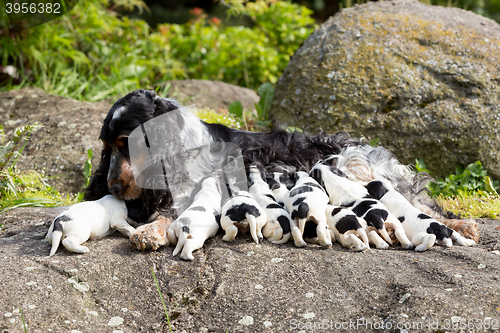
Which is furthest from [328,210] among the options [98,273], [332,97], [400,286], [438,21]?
[438,21]

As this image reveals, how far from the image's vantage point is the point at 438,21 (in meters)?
5.88

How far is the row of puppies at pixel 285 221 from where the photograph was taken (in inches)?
115

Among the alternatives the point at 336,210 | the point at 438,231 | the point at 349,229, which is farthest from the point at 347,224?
the point at 438,231

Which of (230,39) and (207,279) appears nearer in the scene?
(207,279)

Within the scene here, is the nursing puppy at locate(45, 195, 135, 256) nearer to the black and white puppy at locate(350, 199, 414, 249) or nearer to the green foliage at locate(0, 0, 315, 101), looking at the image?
the black and white puppy at locate(350, 199, 414, 249)

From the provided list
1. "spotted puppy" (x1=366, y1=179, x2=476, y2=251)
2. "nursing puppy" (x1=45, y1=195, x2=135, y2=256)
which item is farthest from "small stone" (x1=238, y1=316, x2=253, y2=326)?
"spotted puppy" (x1=366, y1=179, x2=476, y2=251)

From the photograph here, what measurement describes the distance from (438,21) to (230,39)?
180 inches

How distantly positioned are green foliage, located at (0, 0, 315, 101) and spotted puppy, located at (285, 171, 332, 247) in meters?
4.95

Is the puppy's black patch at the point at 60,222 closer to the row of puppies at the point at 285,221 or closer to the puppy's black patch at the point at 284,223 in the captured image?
the row of puppies at the point at 285,221

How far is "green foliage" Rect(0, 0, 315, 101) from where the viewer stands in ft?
24.9

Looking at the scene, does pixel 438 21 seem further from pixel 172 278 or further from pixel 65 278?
pixel 65 278

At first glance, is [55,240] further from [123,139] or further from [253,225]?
[253,225]

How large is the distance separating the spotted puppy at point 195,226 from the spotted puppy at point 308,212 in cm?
56

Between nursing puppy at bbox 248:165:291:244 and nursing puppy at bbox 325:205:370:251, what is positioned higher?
nursing puppy at bbox 325:205:370:251
